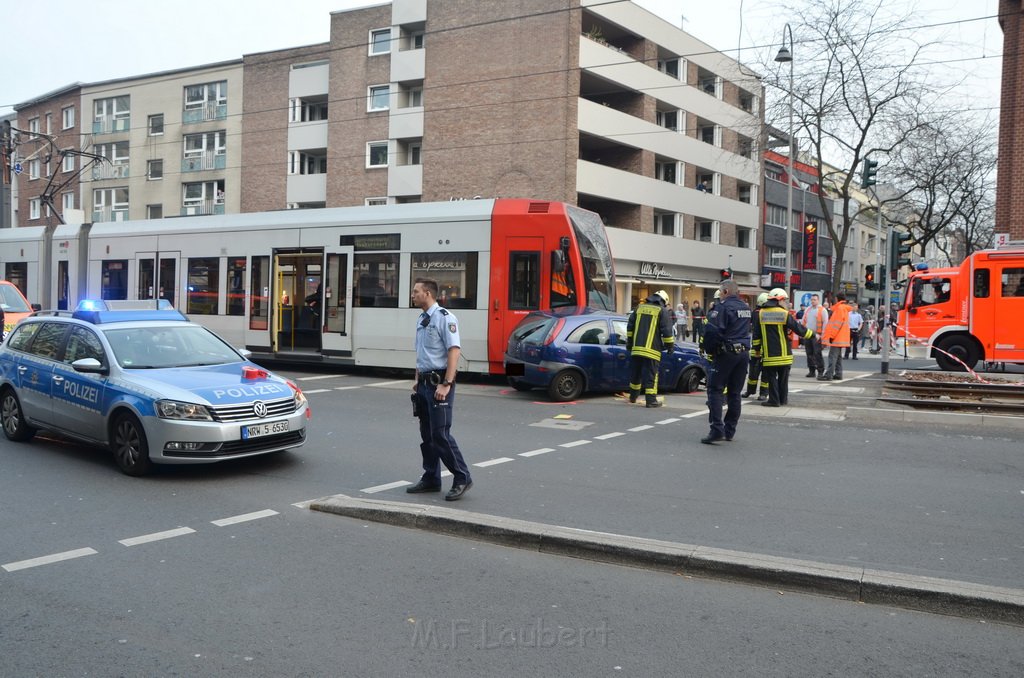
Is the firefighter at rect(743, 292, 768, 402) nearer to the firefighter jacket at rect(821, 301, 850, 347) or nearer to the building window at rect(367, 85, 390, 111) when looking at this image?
the firefighter jacket at rect(821, 301, 850, 347)

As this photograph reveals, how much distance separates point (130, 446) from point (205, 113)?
129 feet

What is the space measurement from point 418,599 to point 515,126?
3109 centimetres

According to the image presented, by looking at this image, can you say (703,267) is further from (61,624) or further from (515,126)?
(61,624)

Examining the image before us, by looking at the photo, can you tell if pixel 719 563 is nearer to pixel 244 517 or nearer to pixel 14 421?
pixel 244 517

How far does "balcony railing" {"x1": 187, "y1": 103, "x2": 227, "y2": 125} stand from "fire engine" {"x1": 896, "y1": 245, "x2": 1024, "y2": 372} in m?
34.3

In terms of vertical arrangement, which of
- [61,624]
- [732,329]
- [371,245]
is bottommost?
[61,624]

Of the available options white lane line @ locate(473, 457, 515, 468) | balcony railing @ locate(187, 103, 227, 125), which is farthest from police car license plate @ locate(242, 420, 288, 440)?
balcony railing @ locate(187, 103, 227, 125)

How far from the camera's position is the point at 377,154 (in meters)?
37.5

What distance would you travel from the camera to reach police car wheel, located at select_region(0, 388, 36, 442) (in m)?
9.07

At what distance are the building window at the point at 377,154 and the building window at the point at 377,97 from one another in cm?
158

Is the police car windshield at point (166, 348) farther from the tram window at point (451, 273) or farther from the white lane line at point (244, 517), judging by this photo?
the tram window at point (451, 273)

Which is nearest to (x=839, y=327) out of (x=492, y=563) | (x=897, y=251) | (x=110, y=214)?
(x=897, y=251)

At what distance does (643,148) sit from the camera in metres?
38.1

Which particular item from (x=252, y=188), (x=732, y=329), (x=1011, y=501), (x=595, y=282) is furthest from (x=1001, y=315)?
(x=252, y=188)
